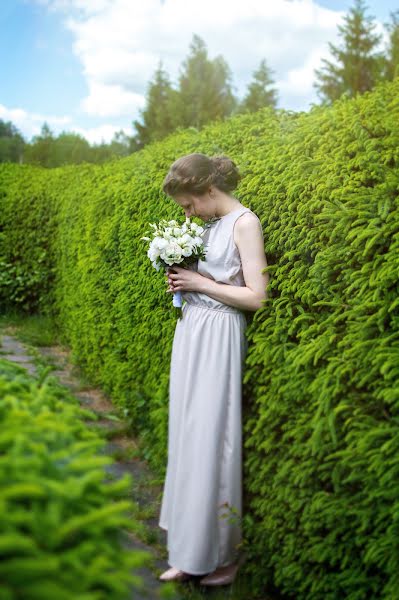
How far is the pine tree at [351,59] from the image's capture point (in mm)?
33634

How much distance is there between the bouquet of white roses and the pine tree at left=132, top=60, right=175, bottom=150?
42.6m

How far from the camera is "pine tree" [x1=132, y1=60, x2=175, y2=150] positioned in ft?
148

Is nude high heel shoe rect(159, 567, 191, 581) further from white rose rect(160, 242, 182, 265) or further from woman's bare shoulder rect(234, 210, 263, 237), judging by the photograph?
woman's bare shoulder rect(234, 210, 263, 237)

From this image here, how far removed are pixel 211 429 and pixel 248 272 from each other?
2.78 ft

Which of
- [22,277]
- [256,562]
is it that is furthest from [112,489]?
[22,277]

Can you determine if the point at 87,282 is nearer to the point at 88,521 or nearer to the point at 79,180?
the point at 79,180

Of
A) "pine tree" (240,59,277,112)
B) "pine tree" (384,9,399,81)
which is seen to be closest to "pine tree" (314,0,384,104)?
"pine tree" (384,9,399,81)

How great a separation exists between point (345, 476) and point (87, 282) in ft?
16.3

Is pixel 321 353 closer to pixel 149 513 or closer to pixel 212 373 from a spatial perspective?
pixel 212 373

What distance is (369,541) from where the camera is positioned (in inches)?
91.0

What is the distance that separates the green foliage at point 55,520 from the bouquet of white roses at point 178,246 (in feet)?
6.35

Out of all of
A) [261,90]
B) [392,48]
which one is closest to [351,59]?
[392,48]

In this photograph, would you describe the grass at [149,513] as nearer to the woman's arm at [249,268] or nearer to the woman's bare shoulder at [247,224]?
the woman's arm at [249,268]

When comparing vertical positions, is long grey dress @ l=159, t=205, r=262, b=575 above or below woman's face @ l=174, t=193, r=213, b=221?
below
